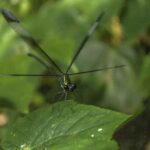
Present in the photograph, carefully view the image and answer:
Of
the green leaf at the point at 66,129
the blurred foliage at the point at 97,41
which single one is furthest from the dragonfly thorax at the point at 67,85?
the blurred foliage at the point at 97,41

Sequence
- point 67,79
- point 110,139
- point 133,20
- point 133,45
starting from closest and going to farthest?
point 110,139, point 67,79, point 133,20, point 133,45

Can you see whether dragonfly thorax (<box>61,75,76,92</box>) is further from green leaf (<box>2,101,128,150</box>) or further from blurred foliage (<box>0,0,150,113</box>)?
blurred foliage (<box>0,0,150,113</box>)

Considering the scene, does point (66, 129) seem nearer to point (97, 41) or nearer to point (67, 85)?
point (67, 85)

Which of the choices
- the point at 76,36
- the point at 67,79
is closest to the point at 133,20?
the point at 76,36

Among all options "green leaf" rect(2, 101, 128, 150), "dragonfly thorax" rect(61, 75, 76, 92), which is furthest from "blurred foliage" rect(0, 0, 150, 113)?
"green leaf" rect(2, 101, 128, 150)

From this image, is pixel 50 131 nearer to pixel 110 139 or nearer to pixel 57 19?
pixel 110 139

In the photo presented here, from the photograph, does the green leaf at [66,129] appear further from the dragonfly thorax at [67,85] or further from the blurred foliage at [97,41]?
the blurred foliage at [97,41]
